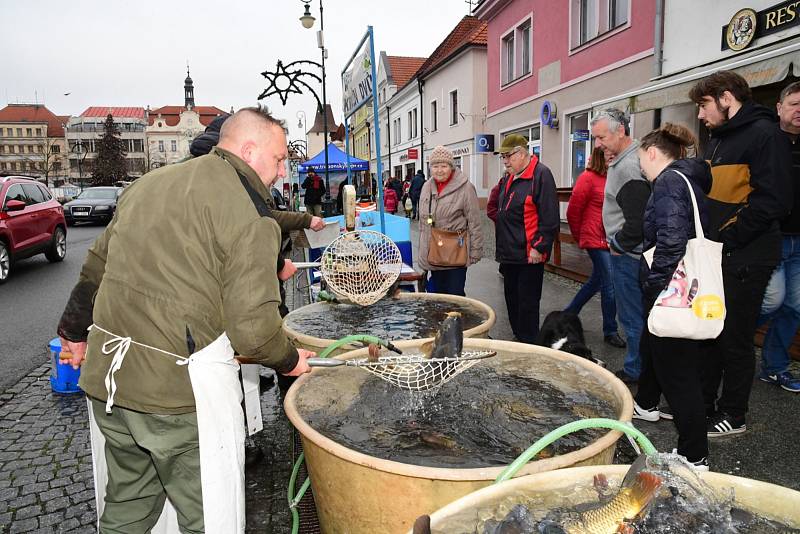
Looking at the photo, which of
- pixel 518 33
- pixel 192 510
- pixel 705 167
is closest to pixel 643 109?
pixel 705 167

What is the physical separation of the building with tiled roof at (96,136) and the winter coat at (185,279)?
372ft

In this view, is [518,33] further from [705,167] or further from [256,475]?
[256,475]

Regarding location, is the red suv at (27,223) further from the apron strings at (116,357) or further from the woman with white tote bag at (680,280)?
the woman with white tote bag at (680,280)

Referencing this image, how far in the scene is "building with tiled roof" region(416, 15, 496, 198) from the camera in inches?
929

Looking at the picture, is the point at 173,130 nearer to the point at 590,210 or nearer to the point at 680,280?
the point at 590,210

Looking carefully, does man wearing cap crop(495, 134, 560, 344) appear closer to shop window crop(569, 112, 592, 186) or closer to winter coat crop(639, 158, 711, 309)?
winter coat crop(639, 158, 711, 309)

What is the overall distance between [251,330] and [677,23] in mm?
10377

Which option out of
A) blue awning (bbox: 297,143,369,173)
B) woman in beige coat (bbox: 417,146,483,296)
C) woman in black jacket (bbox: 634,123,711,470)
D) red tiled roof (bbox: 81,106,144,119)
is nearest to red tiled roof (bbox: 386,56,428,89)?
blue awning (bbox: 297,143,369,173)

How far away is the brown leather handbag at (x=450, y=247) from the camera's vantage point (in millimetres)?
5156

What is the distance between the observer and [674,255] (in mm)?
2752

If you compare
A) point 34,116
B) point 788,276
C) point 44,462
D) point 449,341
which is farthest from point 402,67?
point 34,116

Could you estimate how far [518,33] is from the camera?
56.4 ft

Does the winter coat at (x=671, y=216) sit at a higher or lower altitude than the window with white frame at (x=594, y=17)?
lower

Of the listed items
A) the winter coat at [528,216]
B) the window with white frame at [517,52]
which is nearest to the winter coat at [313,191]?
the window with white frame at [517,52]
